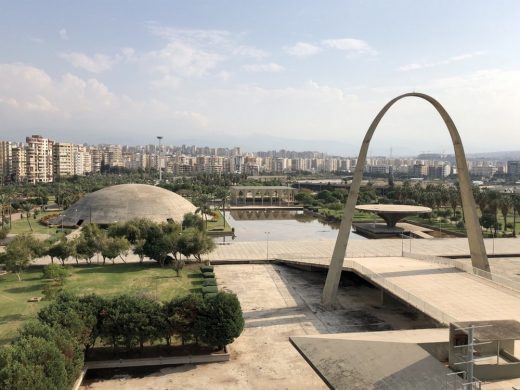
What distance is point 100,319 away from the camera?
24125 mm

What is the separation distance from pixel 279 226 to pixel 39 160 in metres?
126

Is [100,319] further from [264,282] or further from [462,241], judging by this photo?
[462,241]

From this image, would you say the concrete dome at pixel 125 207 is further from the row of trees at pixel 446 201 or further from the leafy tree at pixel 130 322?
the leafy tree at pixel 130 322

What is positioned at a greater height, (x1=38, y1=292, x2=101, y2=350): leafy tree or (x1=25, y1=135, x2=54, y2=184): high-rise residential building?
(x1=25, y1=135, x2=54, y2=184): high-rise residential building

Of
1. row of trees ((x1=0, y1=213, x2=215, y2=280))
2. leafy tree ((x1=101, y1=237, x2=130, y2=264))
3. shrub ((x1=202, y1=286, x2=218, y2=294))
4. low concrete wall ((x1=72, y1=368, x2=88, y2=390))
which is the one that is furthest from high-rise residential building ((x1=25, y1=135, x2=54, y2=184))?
low concrete wall ((x1=72, y1=368, x2=88, y2=390))

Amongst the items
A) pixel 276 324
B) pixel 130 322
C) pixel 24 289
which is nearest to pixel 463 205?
pixel 276 324

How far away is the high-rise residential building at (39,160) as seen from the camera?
16712cm

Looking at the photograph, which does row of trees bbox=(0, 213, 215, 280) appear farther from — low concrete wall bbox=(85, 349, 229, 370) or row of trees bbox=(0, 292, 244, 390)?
low concrete wall bbox=(85, 349, 229, 370)

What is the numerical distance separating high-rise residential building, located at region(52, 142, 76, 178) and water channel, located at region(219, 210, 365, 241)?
109344 millimetres

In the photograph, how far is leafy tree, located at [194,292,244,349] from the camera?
24.4 meters

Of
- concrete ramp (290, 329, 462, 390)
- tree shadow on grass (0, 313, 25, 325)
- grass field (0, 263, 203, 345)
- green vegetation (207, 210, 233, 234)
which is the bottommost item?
tree shadow on grass (0, 313, 25, 325)

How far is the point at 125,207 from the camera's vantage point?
74750mm

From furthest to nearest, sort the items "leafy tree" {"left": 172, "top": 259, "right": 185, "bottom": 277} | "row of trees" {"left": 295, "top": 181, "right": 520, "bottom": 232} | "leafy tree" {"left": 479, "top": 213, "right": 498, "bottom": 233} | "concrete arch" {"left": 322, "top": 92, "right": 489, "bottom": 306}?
"row of trees" {"left": 295, "top": 181, "right": 520, "bottom": 232} → "leafy tree" {"left": 479, "top": 213, "right": 498, "bottom": 233} → "leafy tree" {"left": 172, "top": 259, "right": 185, "bottom": 277} → "concrete arch" {"left": 322, "top": 92, "right": 489, "bottom": 306}

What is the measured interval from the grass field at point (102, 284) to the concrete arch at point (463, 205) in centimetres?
1090
